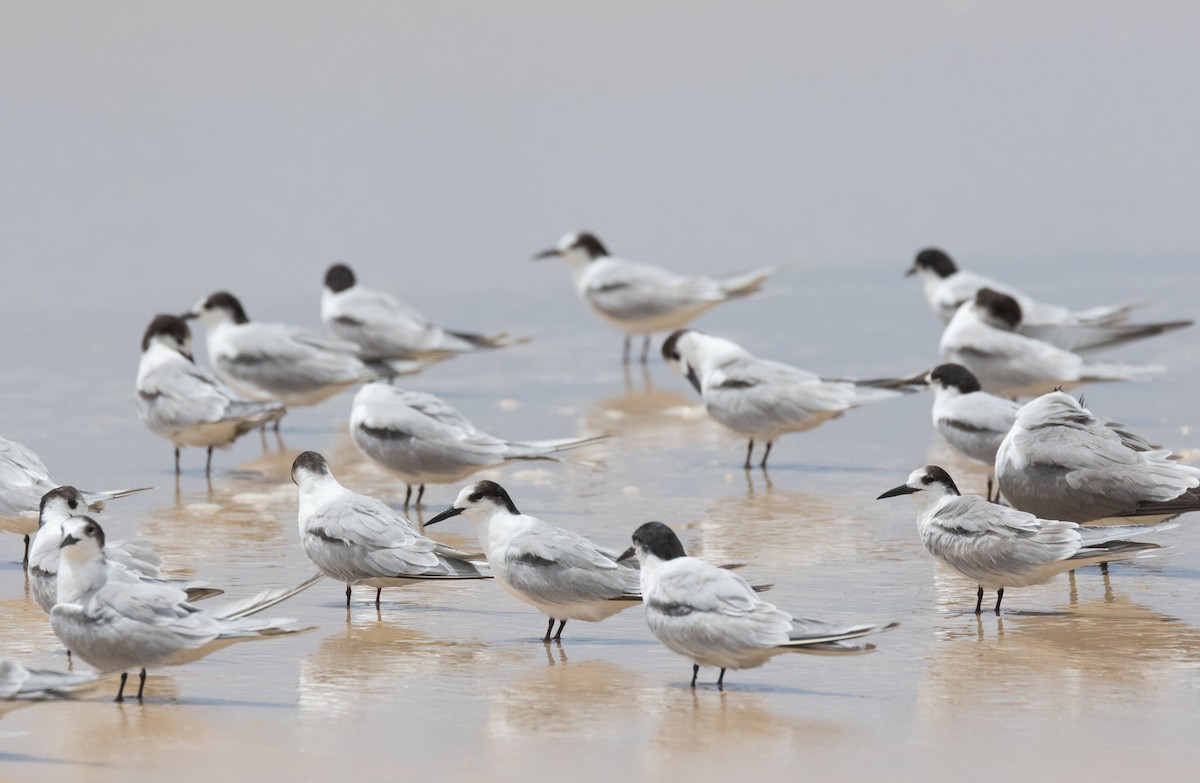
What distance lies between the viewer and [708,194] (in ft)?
58.9

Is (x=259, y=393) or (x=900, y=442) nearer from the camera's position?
(x=900, y=442)

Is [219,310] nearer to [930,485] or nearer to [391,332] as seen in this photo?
[391,332]

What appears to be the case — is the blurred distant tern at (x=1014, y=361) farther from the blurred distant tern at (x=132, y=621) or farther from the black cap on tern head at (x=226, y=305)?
the blurred distant tern at (x=132, y=621)

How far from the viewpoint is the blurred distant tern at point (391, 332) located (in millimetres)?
10945

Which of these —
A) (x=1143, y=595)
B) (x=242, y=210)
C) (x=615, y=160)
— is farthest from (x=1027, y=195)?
(x=1143, y=595)

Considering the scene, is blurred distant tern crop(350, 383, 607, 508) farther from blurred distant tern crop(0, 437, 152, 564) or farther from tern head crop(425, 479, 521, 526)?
tern head crop(425, 479, 521, 526)

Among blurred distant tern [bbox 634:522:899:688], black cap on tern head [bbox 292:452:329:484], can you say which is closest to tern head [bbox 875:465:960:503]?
blurred distant tern [bbox 634:522:899:688]

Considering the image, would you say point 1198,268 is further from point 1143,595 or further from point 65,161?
point 65,161

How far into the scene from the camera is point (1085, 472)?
6.54m

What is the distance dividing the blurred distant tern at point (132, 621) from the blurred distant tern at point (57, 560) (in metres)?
0.16

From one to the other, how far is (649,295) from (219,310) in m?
2.95

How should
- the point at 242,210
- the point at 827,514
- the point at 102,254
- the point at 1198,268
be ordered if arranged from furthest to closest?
the point at 242,210 < the point at 102,254 < the point at 1198,268 < the point at 827,514

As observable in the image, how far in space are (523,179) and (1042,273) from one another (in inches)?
235

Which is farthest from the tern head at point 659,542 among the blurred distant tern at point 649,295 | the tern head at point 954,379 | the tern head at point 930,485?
the blurred distant tern at point 649,295
